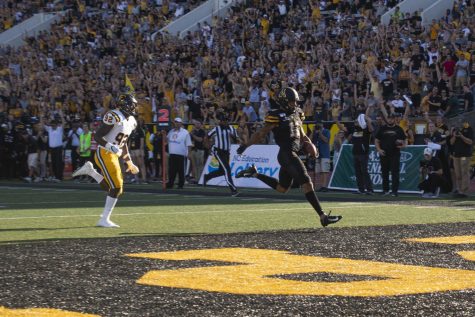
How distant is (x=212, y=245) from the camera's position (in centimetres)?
1206

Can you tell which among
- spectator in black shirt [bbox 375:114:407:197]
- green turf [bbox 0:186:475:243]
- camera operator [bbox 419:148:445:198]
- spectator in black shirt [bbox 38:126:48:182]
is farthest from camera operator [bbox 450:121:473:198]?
spectator in black shirt [bbox 38:126:48:182]

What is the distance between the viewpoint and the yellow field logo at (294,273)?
851cm

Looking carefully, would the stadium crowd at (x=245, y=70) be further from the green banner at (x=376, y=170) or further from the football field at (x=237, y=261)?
the football field at (x=237, y=261)

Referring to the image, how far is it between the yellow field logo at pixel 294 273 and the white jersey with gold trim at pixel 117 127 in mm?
4074

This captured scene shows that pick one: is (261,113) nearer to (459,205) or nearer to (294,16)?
(294,16)

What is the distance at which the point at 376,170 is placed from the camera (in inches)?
990

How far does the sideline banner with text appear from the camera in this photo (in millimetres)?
26641

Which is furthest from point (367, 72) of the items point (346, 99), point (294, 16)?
point (294, 16)

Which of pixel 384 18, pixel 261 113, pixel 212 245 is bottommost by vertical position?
pixel 212 245

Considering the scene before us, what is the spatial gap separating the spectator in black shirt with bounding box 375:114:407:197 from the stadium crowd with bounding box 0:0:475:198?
0.71m

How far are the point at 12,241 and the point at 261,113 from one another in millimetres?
17255

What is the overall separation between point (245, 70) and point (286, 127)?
1763 cm

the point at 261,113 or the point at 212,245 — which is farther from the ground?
the point at 261,113

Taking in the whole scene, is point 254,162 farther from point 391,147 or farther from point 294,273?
point 294,273
